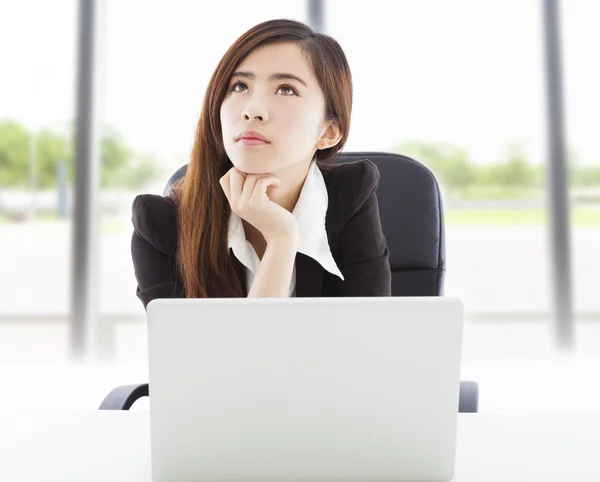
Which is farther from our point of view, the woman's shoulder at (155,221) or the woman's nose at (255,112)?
the woman's shoulder at (155,221)

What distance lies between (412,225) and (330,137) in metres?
0.26

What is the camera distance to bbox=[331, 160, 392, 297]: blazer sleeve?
129 cm

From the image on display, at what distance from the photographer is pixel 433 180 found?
4.54ft

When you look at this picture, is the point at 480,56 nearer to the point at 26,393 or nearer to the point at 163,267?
the point at 163,267

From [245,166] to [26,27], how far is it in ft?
9.45

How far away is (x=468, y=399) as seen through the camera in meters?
1.10

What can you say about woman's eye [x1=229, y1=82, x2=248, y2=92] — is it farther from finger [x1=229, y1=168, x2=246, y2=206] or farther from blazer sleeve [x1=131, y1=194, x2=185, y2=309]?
blazer sleeve [x1=131, y1=194, x2=185, y2=309]

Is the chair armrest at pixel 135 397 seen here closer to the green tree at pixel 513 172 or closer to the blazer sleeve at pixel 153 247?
the blazer sleeve at pixel 153 247

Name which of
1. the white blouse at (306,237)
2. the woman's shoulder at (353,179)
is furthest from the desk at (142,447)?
the woman's shoulder at (353,179)

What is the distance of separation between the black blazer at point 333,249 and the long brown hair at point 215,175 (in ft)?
0.12

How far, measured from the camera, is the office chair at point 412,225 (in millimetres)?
1367

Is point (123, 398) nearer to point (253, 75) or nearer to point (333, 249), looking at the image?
point (333, 249)

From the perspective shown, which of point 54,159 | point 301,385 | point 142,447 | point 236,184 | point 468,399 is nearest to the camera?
point 301,385

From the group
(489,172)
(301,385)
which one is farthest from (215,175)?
(489,172)
